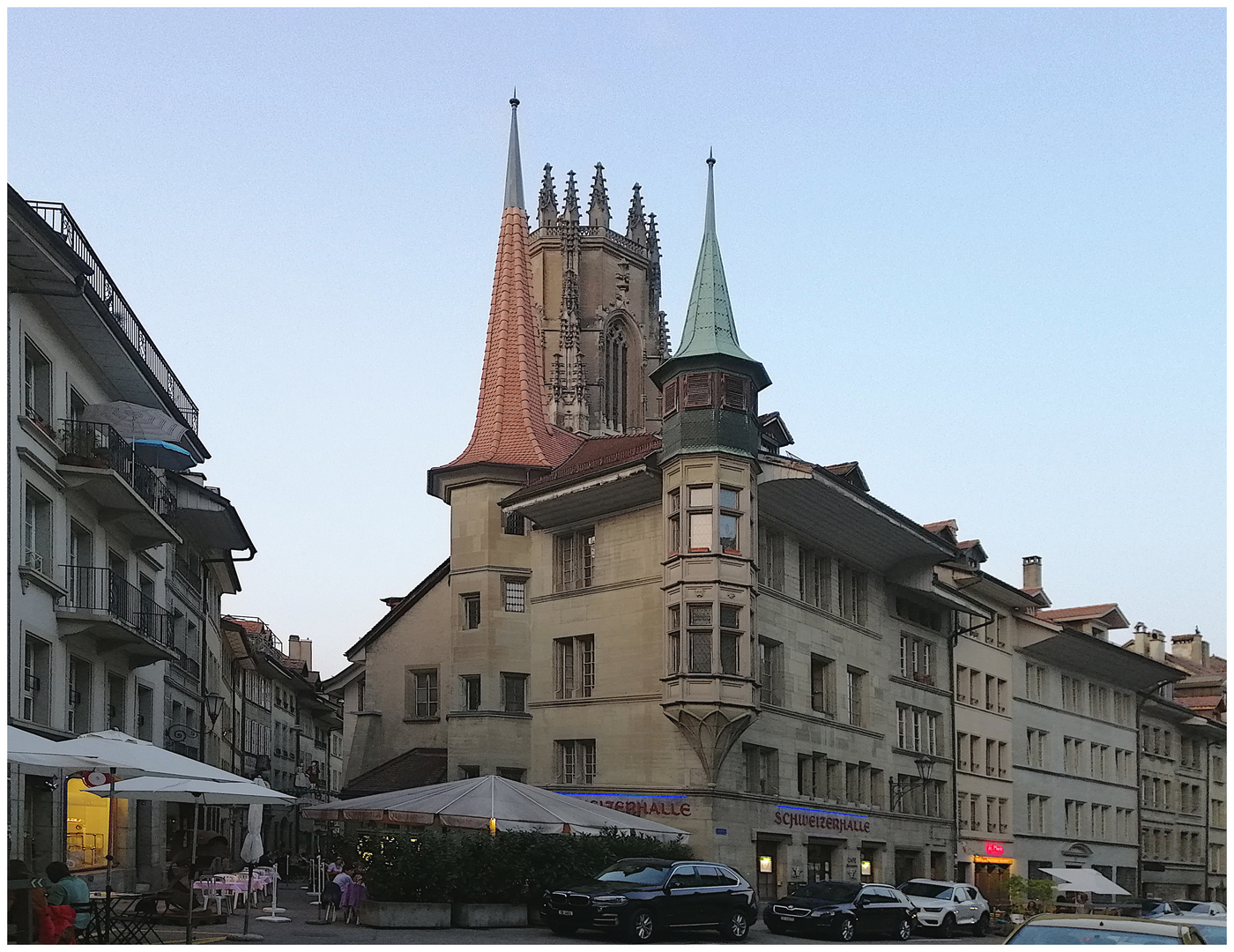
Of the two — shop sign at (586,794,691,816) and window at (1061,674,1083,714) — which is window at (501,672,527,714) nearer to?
shop sign at (586,794,691,816)

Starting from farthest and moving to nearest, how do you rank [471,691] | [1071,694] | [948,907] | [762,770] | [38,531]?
[1071,694]
[471,691]
[762,770]
[948,907]
[38,531]

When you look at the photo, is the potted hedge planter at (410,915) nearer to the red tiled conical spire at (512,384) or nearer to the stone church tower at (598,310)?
the red tiled conical spire at (512,384)

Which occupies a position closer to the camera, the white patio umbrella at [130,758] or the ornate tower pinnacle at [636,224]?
the white patio umbrella at [130,758]

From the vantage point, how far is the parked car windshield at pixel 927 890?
138ft

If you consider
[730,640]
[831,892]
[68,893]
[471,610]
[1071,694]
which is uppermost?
[471,610]

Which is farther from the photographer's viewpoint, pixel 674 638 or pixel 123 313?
pixel 674 638

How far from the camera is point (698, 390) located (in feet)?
146

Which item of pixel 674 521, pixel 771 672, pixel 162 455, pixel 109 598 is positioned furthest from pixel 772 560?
pixel 109 598

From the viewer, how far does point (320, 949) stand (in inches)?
912

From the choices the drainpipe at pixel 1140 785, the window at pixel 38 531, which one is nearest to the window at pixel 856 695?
the window at pixel 38 531

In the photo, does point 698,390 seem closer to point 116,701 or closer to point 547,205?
point 116,701

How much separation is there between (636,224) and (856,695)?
207ft

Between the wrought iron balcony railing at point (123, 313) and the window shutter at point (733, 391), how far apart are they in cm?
1473

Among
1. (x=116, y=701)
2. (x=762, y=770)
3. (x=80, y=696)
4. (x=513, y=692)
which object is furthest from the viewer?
(x=513, y=692)
